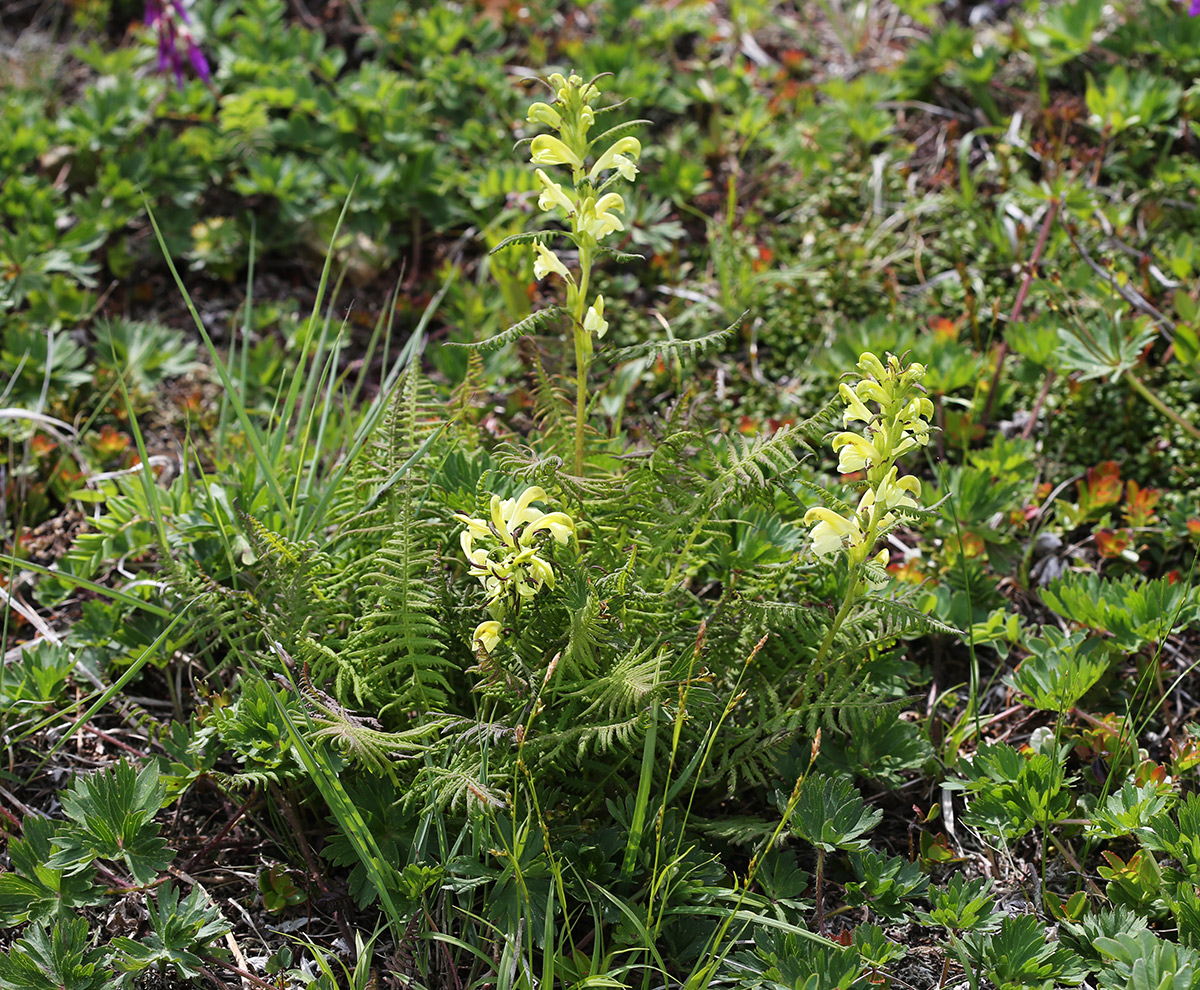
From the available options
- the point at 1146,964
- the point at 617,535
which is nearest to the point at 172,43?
the point at 617,535

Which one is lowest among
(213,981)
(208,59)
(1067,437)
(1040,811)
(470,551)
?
(213,981)

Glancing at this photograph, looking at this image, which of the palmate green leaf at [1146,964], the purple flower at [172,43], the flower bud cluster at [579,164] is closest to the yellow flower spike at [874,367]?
the flower bud cluster at [579,164]

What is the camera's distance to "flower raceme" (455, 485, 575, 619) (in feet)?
6.10

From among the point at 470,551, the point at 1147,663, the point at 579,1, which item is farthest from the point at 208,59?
the point at 1147,663

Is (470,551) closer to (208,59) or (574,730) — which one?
A: (574,730)

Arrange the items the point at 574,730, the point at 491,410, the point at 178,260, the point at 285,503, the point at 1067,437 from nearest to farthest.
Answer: the point at 574,730 → the point at 285,503 → the point at 1067,437 → the point at 491,410 → the point at 178,260

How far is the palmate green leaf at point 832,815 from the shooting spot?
1939mm

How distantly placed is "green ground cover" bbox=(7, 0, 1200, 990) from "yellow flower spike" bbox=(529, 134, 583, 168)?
0.02m

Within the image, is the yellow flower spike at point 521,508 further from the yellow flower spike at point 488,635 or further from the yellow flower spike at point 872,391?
the yellow flower spike at point 872,391

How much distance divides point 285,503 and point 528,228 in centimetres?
180

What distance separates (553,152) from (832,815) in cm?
143

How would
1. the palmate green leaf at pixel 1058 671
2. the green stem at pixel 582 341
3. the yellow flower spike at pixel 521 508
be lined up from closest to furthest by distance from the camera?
1. the yellow flower spike at pixel 521 508
2. the green stem at pixel 582 341
3. the palmate green leaf at pixel 1058 671

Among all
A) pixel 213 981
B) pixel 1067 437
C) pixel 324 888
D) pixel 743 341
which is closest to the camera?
pixel 213 981

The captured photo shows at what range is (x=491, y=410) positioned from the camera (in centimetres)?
322
